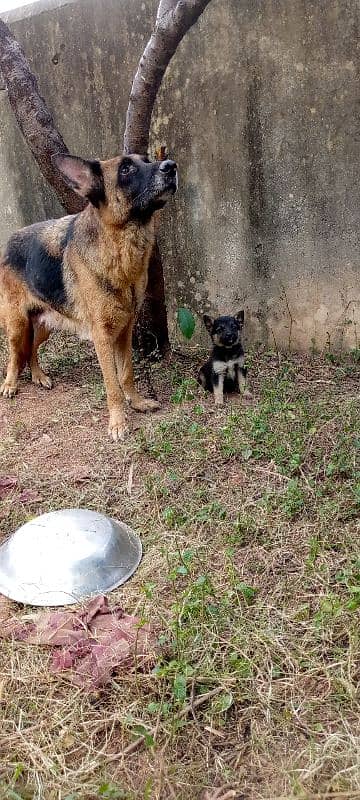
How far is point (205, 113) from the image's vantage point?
5.96 meters

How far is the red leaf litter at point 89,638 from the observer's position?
2.51 meters

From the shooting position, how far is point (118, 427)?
4770 millimetres

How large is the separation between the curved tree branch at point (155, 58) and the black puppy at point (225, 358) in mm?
1698

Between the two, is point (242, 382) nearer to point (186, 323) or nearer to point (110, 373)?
point (186, 323)

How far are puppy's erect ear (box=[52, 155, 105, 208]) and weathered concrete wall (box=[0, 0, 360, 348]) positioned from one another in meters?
1.90

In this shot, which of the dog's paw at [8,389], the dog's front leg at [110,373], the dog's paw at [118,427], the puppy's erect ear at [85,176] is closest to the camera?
the puppy's erect ear at [85,176]

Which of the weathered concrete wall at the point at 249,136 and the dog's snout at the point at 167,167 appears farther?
the weathered concrete wall at the point at 249,136

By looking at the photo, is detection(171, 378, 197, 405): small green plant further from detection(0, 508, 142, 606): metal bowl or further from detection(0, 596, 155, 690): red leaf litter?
detection(0, 596, 155, 690): red leaf litter

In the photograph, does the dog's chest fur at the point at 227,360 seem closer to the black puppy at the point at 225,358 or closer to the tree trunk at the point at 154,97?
the black puppy at the point at 225,358

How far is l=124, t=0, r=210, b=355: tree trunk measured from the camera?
4.79 m

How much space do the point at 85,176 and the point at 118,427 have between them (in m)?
1.86

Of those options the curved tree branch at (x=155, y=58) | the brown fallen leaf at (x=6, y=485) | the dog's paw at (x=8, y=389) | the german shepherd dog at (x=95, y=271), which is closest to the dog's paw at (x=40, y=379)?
the german shepherd dog at (x=95, y=271)

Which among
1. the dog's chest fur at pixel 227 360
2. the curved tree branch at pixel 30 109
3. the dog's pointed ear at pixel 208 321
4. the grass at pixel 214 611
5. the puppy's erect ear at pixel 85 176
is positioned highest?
the curved tree branch at pixel 30 109

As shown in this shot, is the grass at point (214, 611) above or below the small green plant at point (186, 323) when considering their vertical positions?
below
